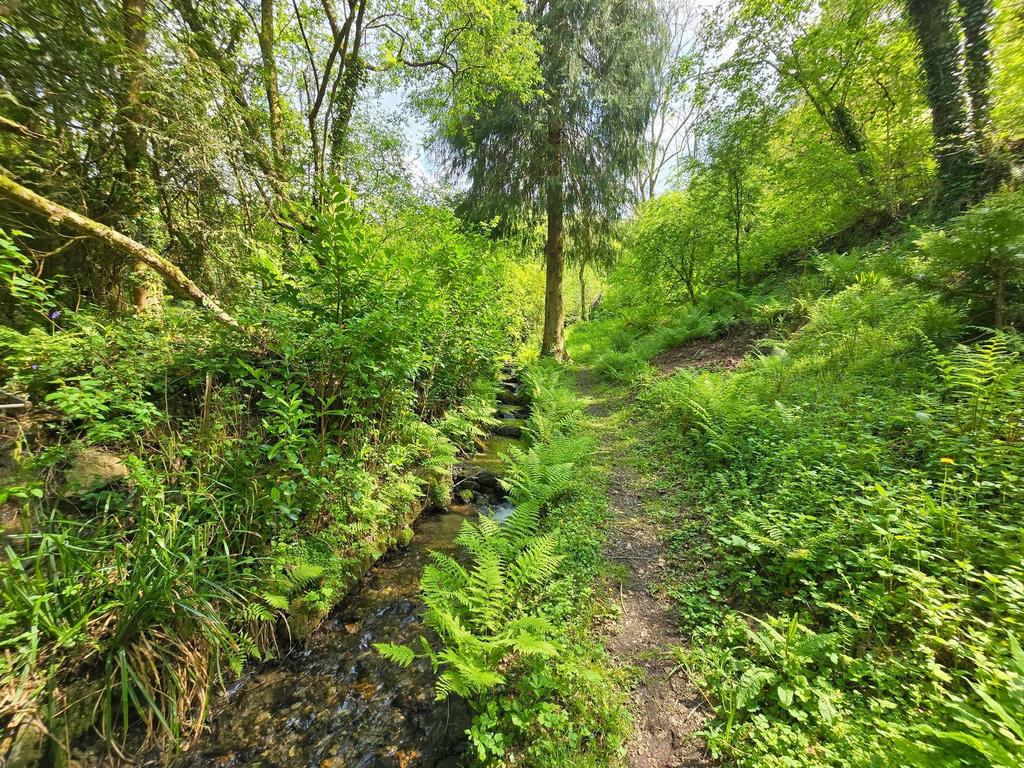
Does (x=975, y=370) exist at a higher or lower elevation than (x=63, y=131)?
lower

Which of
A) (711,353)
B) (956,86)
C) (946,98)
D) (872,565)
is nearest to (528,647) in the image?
(872,565)

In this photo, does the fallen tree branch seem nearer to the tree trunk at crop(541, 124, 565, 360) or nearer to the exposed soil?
the tree trunk at crop(541, 124, 565, 360)

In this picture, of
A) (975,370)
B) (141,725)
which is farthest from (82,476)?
(975,370)

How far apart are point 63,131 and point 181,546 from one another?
4311 mm

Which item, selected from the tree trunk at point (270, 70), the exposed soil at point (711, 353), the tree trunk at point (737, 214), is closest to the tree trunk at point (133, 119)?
the tree trunk at point (270, 70)

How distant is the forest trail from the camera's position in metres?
1.94

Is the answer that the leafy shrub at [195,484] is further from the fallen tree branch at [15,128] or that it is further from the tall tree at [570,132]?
the tall tree at [570,132]

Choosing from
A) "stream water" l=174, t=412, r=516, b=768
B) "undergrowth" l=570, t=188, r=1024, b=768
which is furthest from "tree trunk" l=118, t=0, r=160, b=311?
"undergrowth" l=570, t=188, r=1024, b=768

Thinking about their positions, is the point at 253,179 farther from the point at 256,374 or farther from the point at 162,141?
the point at 256,374

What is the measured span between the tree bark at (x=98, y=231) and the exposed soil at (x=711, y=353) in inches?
307

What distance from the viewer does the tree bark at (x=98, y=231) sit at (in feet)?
9.54

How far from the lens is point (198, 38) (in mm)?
4547

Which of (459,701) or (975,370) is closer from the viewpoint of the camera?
(459,701)

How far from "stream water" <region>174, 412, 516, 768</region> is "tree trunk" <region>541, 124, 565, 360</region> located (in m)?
9.60
